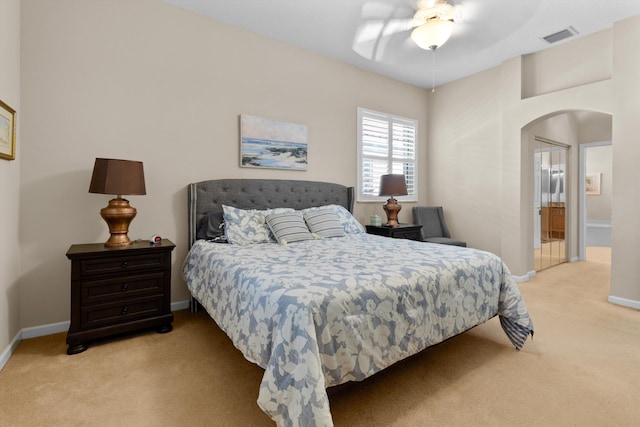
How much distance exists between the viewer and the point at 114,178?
2.39 m

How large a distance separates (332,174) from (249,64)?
1.65 m

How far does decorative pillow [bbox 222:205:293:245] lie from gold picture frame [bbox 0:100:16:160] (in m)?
1.55

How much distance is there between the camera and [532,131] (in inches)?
169

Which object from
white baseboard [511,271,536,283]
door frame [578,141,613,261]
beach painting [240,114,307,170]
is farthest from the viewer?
door frame [578,141,613,261]

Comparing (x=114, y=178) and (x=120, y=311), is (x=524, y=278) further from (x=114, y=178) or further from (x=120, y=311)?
(x=114, y=178)

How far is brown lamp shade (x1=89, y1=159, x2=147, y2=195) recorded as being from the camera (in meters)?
2.36

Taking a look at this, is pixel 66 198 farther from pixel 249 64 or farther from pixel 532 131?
pixel 532 131

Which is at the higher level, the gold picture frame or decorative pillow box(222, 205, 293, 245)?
the gold picture frame

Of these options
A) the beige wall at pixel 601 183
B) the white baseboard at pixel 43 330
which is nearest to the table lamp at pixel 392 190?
the white baseboard at pixel 43 330

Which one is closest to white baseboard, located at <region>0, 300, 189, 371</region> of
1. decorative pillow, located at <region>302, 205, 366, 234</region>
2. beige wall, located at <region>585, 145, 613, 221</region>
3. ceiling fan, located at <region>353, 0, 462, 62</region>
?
decorative pillow, located at <region>302, 205, 366, 234</region>

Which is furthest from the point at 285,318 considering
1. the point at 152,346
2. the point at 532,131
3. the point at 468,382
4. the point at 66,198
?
the point at 532,131

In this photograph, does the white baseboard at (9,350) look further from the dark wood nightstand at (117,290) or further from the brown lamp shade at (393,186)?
the brown lamp shade at (393,186)

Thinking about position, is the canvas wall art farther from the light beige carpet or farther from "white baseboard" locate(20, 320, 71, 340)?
"white baseboard" locate(20, 320, 71, 340)

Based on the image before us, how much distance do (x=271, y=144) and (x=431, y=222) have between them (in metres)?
2.83
